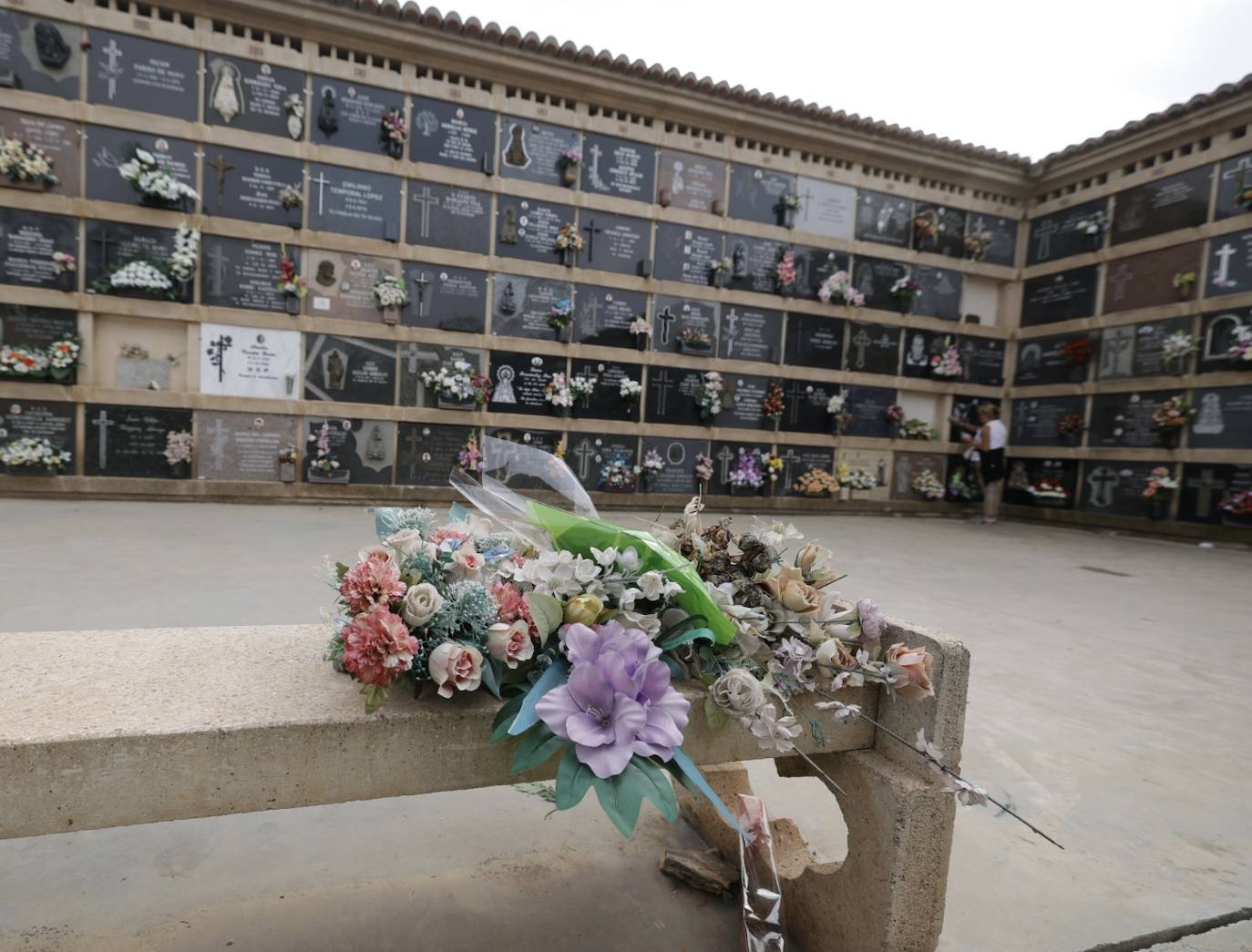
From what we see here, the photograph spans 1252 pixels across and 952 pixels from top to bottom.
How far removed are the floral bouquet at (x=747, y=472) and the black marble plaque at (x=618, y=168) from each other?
367 centimetres

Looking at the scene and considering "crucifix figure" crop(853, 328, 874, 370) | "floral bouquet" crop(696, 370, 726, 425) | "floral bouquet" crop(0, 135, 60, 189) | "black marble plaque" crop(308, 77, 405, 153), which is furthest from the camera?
"crucifix figure" crop(853, 328, 874, 370)

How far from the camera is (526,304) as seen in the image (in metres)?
8.52

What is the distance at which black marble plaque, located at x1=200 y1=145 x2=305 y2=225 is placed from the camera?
7344 mm

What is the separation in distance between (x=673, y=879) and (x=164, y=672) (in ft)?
3.95

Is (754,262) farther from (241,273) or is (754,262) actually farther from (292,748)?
(292,748)

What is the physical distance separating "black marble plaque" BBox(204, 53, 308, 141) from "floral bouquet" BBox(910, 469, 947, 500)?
30.7 ft

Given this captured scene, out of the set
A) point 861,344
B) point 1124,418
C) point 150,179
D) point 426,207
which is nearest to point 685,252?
point 861,344

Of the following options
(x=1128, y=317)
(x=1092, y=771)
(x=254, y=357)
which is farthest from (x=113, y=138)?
(x=1128, y=317)

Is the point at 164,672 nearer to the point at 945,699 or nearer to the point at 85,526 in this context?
the point at 945,699

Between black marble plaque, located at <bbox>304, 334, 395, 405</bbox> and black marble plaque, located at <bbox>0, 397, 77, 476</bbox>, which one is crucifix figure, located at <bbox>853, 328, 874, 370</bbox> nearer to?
black marble plaque, located at <bbox>304, 334, 395, 405</bbox>

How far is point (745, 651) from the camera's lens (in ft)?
3.81

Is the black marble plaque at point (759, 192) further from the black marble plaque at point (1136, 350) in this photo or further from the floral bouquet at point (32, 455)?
the floral bouquet at point (32, 455)

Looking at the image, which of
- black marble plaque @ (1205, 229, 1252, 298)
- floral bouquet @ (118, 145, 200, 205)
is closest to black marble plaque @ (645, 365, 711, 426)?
floral bouquet @ (118, 145, 200, 205)

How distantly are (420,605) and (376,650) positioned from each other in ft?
0.28
